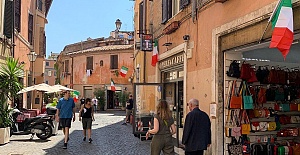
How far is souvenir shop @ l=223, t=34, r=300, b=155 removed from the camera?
7.48 meters

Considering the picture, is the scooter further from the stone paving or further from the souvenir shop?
the souvenir shop

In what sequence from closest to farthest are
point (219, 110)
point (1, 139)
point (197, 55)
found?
1. point (219, 110)
2. point (197, 55)
3. point (1, 139)

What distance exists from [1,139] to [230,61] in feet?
24.3

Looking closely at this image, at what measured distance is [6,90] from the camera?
11.3 metres

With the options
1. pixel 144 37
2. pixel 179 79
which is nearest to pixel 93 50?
pixel 144 37

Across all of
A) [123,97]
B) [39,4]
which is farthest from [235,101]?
[123,97]

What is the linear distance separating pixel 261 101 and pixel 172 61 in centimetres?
452

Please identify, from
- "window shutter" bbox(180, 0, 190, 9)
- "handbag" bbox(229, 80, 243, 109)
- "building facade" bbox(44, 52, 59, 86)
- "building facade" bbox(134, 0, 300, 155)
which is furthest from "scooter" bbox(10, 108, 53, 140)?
"building facade" bbox(44, 52, 59, 86)

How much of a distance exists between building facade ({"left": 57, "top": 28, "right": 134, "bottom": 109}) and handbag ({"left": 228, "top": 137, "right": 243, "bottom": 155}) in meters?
28.5

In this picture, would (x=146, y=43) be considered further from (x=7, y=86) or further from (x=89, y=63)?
(x=89, y=63)

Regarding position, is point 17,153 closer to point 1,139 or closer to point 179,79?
point 1,139

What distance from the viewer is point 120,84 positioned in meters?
38.1

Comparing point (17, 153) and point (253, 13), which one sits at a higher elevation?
Result: point (253, 13)

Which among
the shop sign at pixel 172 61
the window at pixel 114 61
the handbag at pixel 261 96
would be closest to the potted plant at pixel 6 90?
the shop sign at pixel 172 61
